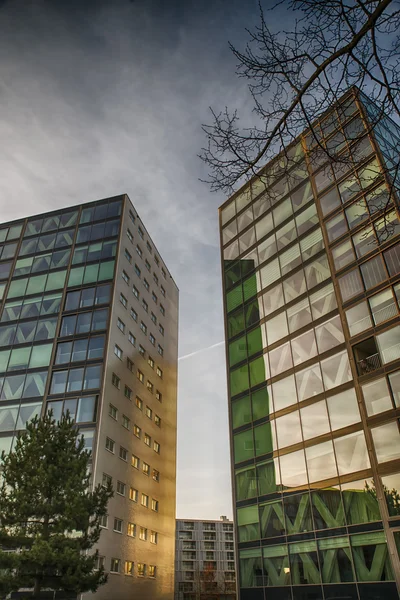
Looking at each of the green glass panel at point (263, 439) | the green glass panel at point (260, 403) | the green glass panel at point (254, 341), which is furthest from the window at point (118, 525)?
the green glass panel at point (254, 341)

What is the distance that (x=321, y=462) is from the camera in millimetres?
23734

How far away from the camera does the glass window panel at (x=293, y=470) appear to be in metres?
24.4

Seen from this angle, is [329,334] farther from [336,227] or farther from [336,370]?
[336,227]

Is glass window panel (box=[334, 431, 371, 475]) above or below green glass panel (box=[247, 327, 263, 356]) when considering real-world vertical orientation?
below

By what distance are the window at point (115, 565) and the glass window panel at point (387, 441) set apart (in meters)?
21.5

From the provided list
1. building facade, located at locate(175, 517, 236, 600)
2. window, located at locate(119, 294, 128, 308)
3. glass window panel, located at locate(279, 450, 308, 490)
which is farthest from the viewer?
building facade, located at locate(175, 517, 236, 600)

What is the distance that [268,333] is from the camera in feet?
101

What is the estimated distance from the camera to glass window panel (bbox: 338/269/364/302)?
2570cm

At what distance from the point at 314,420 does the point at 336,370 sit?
3.07 metres

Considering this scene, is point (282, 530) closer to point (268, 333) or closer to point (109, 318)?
point (268, 333)

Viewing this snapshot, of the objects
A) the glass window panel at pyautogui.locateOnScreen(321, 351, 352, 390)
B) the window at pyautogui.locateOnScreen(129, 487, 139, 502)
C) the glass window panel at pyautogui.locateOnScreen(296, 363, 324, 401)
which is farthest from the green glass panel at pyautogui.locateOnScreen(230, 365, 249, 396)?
the window at pyautogui.locateOnScreen(129, 487, 139, 502)

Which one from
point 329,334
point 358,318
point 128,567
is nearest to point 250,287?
point 329,334

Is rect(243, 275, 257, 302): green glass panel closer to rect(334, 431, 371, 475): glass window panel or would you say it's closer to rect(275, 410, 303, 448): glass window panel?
rect(275, 410, 303, 448): glass window panel

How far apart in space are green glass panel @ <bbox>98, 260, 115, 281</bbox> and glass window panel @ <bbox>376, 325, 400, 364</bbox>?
25.6m
